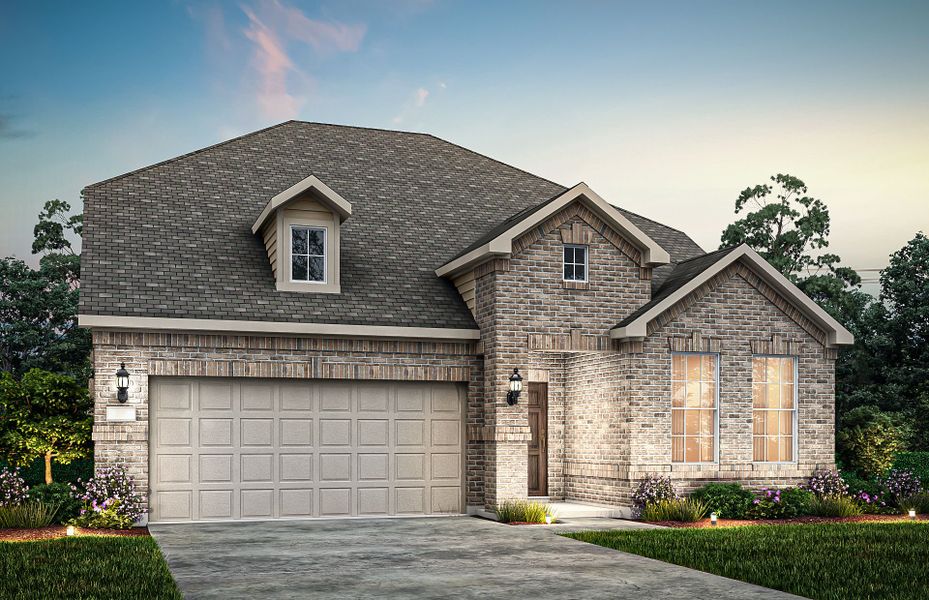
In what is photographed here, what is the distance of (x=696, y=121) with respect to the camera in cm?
2508

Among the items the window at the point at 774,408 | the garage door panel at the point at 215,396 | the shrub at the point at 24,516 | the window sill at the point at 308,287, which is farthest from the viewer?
the window at the point at 774,408

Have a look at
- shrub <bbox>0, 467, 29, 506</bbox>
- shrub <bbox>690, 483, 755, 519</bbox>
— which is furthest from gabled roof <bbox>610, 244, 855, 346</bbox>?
shrub <bbox>0, 467, 29, 506</bbox>

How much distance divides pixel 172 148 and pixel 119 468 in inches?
542

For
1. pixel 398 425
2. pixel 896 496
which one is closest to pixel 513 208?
pixel 398 425

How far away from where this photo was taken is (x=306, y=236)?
19422 mm

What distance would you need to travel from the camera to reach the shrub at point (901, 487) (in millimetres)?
20031

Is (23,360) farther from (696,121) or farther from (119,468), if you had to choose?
(696,121)

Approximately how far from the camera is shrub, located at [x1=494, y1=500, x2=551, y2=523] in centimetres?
1762

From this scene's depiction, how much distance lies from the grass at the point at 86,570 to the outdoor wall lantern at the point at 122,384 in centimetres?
297

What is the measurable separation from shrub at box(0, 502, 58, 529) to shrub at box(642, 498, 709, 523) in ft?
34.5

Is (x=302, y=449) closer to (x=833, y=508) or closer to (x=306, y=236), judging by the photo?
(x=306, y=236)

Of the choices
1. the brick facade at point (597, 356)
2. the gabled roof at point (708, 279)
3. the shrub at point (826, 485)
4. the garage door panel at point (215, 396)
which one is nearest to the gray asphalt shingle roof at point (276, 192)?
the brick facade at point (597, 356)

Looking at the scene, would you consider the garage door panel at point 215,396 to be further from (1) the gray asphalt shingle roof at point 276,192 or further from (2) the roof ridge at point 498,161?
(2) the roof ridge at point 498,161

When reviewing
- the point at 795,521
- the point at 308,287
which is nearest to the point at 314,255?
the point at 308,287
